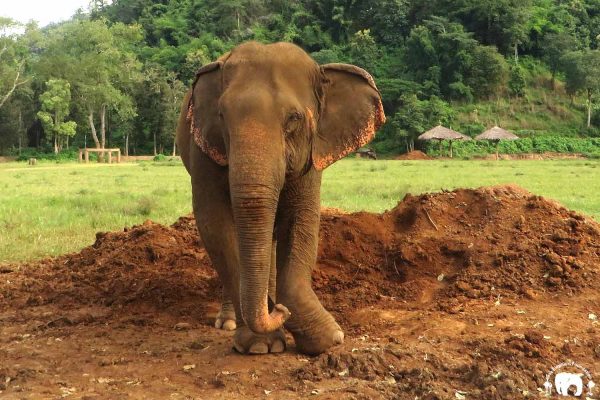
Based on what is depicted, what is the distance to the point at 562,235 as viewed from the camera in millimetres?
A: 7574

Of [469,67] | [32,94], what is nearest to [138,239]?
[32,94]

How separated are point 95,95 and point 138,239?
56.6m

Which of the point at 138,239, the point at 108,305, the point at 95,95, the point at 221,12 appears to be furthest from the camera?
the point at 221,12

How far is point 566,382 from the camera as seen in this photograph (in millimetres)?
4238

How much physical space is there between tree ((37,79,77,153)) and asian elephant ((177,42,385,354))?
5827 centimetres

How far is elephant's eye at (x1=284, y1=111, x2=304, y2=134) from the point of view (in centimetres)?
452

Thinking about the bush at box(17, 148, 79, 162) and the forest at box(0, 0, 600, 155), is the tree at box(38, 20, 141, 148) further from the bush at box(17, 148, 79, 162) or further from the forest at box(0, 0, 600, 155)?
the bush at box(17, 148, 79, 162)

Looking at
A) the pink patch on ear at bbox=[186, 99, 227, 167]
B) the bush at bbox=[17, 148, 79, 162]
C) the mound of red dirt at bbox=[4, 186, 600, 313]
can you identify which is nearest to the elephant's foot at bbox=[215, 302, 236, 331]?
the mound of red dirt at bbox=[4, 186, 600, 313]

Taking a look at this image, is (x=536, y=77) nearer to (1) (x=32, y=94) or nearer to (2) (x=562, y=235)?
(1) (x=32, y=94)

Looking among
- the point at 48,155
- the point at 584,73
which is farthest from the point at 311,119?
the point at 584,73

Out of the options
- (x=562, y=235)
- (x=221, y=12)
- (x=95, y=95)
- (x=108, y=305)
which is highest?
(x=221, y=12)

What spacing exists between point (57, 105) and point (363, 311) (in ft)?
194

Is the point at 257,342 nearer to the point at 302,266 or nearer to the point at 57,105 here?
the point at 302,266

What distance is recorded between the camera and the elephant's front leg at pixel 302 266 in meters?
4.96
